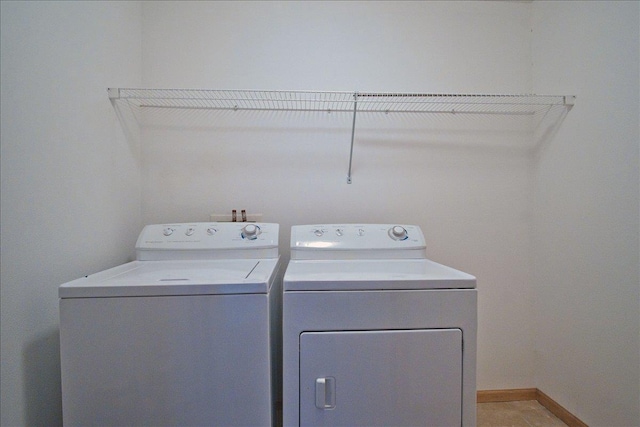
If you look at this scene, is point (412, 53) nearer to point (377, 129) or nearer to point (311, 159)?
point (377, 129)

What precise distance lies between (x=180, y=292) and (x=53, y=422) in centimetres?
85

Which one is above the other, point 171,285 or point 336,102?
point 336,102

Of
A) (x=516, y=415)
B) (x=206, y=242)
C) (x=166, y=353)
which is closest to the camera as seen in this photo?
(x=166, y=353)

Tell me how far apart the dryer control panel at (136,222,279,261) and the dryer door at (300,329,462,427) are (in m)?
0.59

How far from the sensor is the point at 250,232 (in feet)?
4.73

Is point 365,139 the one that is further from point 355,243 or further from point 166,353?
point 166,353

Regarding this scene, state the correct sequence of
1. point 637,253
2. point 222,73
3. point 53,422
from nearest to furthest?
point 53,422 < point 637,253 < point 222,73

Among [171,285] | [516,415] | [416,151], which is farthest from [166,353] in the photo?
[516,415]

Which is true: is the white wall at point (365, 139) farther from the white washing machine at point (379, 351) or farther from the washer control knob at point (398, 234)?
the white washing machine at point (379, 351)

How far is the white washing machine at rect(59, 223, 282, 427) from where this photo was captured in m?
0.89

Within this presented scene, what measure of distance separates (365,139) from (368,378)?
134 cm

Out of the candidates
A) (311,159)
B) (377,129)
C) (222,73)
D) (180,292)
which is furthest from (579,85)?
(180,292)

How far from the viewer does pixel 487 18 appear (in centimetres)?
181

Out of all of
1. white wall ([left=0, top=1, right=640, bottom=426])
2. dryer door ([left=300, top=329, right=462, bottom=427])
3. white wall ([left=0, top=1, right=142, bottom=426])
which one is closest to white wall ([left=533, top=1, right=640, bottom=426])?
white wall ([left=0, top=1, right=640, bottom=426])
